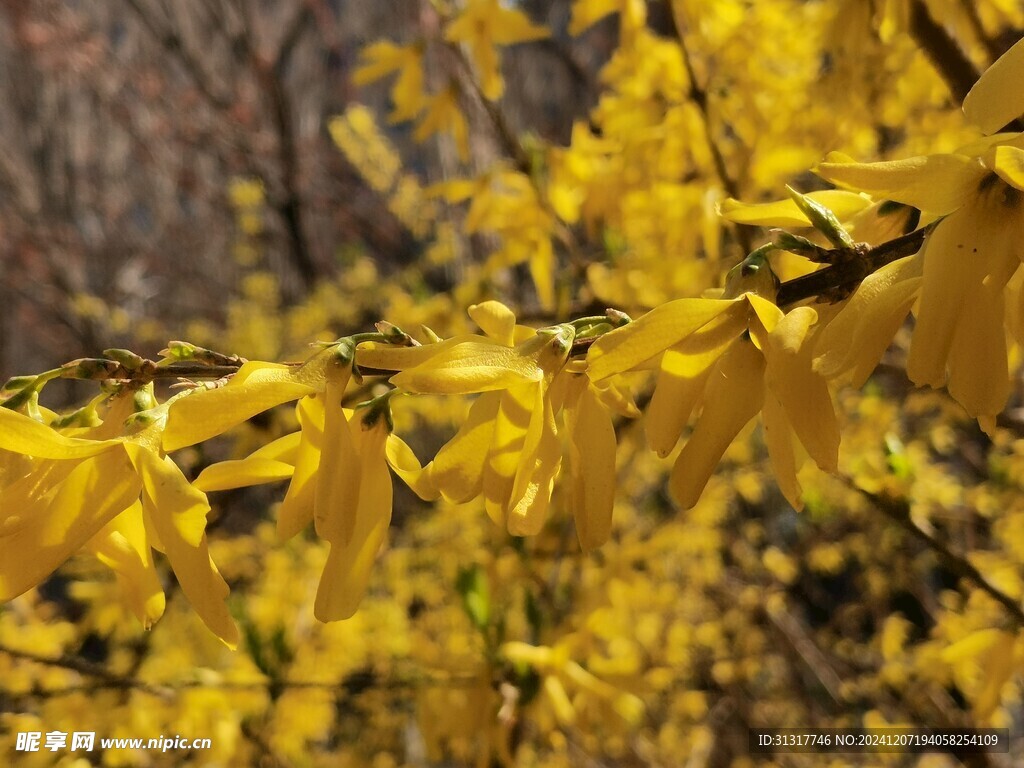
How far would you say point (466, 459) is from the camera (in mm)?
519

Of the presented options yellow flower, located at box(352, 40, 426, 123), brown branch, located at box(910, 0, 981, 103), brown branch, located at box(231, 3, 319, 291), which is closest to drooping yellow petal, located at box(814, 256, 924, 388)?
brown branch, located at box(910, 0, 981, 103)

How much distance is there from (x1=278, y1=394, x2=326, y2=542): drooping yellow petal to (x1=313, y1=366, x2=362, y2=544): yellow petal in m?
0.02

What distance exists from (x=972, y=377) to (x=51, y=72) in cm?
847

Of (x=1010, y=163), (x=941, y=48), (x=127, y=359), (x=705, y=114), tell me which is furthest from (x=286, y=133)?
(x=1010, y=163)

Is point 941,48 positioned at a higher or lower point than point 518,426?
lower

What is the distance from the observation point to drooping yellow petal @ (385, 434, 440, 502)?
20.9 inches

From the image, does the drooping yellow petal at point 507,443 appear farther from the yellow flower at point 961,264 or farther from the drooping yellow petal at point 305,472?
the yellow flower at point 961,264

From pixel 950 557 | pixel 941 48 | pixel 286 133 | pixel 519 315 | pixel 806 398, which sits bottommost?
pixel 286 133

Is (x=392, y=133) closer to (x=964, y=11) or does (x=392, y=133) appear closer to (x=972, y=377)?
(x=964, y=11)

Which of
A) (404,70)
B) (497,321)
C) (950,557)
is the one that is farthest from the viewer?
(404,70)

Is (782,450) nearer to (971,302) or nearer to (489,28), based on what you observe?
(971,302)

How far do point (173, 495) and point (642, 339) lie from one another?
1.18ft

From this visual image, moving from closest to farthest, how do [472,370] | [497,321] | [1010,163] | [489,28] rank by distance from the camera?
1. [1010,163]
2. [472,370]
3. [497,321]
4. [489,28]

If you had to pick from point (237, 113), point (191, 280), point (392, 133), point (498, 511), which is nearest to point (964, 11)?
point (498, 511)
